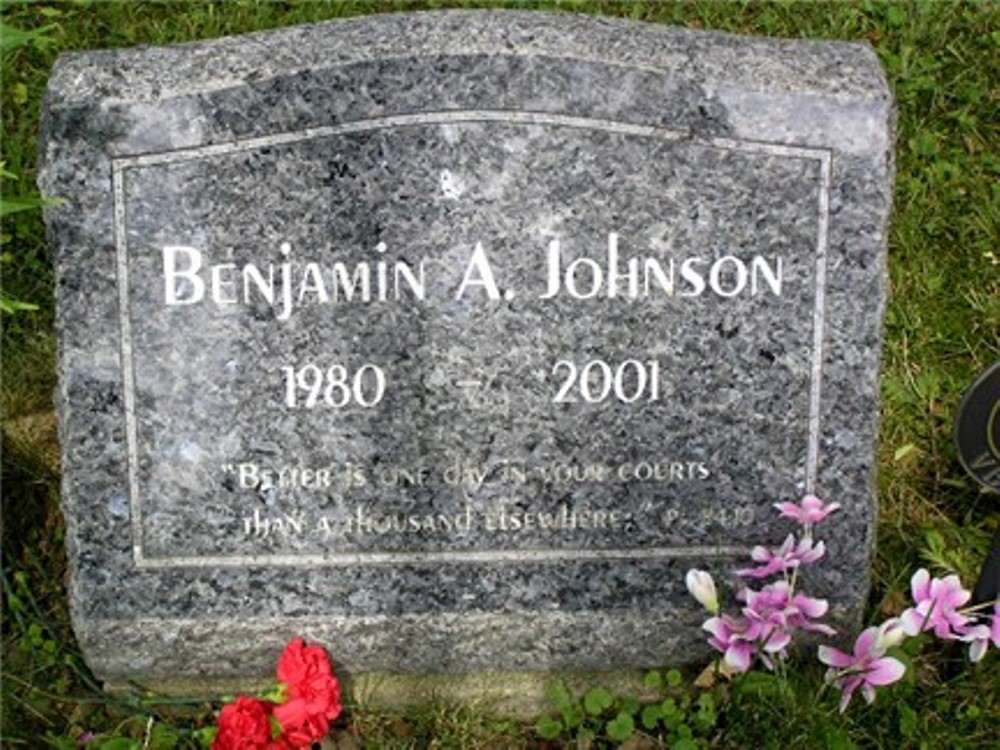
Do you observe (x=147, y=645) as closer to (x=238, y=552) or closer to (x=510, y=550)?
(x=238, y=552)

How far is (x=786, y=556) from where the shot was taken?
9.63 feet

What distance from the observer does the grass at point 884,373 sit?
317cm

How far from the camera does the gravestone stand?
9.39 feet

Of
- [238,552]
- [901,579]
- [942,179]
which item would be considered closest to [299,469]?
[238,552]

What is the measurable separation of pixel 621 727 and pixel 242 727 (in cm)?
70

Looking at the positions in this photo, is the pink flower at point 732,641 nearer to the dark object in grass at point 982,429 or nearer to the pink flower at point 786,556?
the pink flower at point 786,556

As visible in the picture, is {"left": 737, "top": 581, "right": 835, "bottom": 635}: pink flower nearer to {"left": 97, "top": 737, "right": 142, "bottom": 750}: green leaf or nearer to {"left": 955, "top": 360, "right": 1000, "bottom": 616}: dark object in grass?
{"left": 955, "top": 360, "right": 1000, "bottom": 616}: dark object in grass

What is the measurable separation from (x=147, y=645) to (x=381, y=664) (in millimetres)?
433

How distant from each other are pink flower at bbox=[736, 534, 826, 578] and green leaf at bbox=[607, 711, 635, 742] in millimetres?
375

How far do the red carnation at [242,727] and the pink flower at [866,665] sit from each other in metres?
0.98

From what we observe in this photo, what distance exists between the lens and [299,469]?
3.05 m

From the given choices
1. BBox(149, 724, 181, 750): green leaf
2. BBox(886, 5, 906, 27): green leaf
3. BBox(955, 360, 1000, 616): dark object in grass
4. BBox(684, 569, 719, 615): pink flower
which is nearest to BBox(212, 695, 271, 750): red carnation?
BBox(149, 724, 181, 750): green leaf

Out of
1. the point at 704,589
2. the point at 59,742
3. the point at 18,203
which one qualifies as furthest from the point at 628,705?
the point at 18,203

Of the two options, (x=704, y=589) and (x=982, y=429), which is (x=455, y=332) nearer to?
(x=704, y=589)
